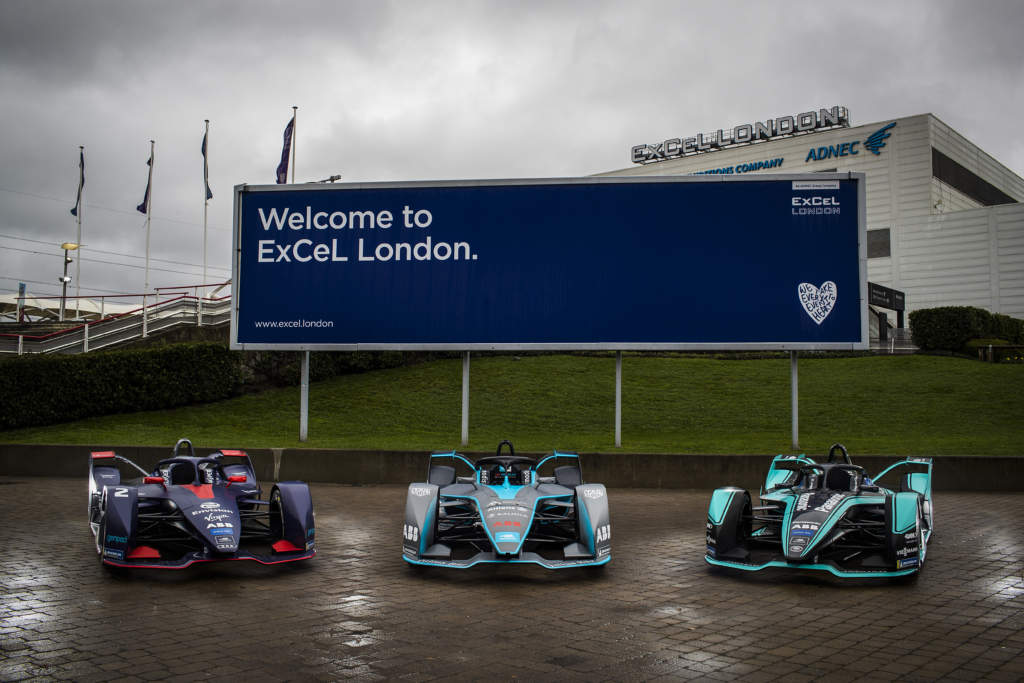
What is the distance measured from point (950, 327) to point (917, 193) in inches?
1385

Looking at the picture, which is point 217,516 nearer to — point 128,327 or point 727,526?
point 727,526

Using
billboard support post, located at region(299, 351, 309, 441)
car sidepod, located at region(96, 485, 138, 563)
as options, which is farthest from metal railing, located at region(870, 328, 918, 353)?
car sidepod, located at region(96, 485, 138, 563)

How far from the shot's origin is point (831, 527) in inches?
298

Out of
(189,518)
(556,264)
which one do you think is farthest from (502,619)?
(556,264)

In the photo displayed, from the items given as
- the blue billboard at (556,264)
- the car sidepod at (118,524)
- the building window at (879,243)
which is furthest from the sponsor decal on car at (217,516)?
the building window at (879,243)

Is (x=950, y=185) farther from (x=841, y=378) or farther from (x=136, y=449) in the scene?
(x=136, y=449)

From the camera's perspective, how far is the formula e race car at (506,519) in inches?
303

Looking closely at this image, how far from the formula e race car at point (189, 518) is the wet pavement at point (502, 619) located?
223mm

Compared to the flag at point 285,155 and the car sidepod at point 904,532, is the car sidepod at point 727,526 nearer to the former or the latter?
the car sidepod at point 904,532

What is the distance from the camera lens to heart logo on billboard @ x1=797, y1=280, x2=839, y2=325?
16.4 meters

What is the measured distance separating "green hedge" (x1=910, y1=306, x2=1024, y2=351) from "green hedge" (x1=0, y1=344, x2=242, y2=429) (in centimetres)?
2301

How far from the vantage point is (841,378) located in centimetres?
2378

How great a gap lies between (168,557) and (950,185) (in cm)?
6666

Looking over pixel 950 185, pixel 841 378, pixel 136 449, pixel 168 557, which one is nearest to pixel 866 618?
pixel 168 557
